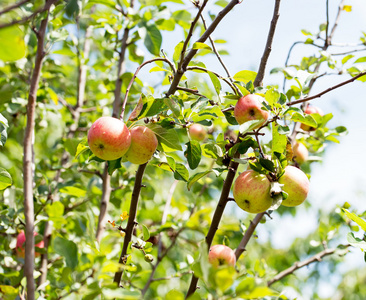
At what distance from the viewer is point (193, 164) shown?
58.8 inches

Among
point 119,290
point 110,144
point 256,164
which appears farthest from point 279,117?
point 119,290

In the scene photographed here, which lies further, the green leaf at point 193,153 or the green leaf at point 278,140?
the green leaf at point 193,153

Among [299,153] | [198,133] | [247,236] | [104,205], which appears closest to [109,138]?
[247,236]

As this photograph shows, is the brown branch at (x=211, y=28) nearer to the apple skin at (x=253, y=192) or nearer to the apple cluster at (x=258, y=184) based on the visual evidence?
the apple cluster at (x=258, y=184)

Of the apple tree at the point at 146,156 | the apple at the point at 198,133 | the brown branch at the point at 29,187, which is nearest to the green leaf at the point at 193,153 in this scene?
the apple tree at the point at 146,156

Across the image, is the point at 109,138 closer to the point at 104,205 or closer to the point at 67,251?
the point at 67,251

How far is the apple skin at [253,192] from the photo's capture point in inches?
54.5

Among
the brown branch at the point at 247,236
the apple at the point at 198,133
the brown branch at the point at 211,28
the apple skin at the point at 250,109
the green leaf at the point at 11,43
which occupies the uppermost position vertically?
the green leaf at the point at 11,43

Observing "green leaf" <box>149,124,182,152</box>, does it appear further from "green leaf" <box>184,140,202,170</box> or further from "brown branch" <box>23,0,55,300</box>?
"brown branch" <box>23,0,55,300</box>

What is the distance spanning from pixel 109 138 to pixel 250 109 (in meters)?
0.50

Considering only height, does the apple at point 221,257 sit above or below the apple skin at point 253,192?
below

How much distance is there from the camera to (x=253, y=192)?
4.53ft

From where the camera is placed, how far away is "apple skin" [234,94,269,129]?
1.43 metres

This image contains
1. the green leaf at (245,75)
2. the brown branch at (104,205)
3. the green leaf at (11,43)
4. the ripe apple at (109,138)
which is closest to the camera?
the green leaf at (11,43)
